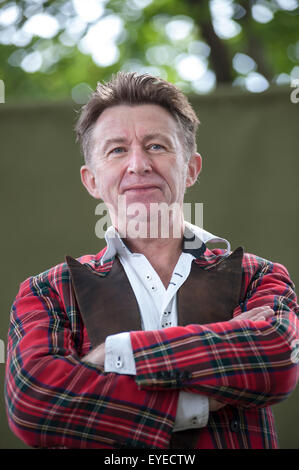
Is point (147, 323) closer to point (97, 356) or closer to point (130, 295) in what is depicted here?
point (130, 295)

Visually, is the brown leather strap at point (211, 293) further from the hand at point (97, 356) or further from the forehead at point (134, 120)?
the forehead at point (134, 120)

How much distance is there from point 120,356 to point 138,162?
652 mm

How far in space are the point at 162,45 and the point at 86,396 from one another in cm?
672

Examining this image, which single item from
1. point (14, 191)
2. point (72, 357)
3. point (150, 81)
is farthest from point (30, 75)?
point (72, 357)

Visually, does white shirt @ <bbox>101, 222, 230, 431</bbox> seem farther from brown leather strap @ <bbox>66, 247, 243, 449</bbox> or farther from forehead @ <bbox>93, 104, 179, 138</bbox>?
forehead @ <bbox>93, 104, 179, 138</bbox>

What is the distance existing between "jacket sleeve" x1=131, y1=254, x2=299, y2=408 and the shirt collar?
1.32 feet

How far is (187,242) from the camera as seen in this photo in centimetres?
196

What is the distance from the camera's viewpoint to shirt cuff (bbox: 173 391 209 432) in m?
1.51

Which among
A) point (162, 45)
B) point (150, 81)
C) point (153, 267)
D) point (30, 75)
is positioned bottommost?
point (153, 267)

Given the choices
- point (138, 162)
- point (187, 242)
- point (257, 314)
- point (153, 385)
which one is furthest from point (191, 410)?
point (138, 162)

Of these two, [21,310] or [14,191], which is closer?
[21,310]

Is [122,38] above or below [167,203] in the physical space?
above

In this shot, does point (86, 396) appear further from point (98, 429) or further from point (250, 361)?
point (250, 361)

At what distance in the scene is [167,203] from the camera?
73.4 inches
